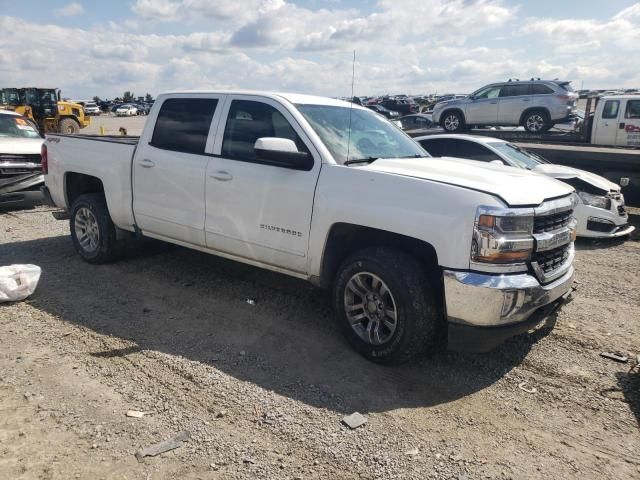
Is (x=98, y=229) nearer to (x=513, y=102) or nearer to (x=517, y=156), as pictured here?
(x=517, y=156)

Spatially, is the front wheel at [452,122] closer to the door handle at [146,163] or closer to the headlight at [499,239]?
the door handle at [146,163]

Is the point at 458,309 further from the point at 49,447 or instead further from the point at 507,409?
the point at 49,447

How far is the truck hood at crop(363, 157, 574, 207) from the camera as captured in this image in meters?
3.48

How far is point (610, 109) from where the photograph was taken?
1398cm

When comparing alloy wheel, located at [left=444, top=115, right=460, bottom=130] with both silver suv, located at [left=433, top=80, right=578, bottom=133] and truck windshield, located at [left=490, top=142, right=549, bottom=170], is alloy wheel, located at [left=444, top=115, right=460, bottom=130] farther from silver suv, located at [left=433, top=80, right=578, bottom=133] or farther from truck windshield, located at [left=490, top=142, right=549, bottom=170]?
truck windshield, located at [left=490, top=142, right=549, bottom=170]

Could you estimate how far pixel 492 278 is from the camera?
3.32 meters

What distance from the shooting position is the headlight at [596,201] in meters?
7.86

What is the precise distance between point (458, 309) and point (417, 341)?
16.3 inches

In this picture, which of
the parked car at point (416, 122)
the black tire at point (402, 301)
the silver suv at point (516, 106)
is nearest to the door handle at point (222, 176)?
the black tire at point (402, 301)

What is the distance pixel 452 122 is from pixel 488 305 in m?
14.9

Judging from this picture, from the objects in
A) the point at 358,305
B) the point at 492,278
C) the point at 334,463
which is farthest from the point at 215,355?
the point at 492,278

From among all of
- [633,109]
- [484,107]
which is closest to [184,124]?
[633,109]

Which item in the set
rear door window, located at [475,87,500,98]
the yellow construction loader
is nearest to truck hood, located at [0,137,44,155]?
rear door window, located at [475,87,500,98]

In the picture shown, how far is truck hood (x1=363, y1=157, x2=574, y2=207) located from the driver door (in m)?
12.9
